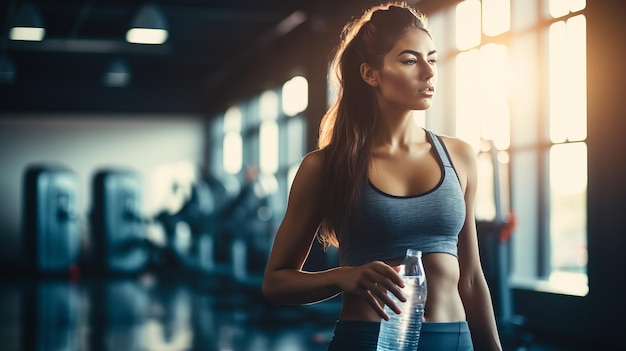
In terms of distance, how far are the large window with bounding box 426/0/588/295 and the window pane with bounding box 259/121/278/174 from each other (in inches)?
218

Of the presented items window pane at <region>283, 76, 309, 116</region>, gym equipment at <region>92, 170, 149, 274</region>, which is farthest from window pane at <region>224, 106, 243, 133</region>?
window pane at <region>283, 76, 309, 116</region>

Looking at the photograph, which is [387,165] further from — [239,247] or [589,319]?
[239,247]

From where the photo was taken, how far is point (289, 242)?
127 cm

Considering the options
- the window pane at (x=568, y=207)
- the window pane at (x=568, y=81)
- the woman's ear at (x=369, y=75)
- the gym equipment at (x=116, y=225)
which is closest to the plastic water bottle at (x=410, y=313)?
the woman's ear at (x=369, y=75)

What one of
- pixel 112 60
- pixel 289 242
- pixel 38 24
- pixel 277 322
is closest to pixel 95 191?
pixel 112 60

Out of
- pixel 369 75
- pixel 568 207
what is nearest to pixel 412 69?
pixel 369 75

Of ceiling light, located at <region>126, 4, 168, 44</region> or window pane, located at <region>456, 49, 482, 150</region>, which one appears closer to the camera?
window pane, located at <region>456, 49, 482, 150</region>

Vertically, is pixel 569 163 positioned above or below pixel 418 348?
above

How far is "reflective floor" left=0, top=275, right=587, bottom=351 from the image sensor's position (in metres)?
5.12

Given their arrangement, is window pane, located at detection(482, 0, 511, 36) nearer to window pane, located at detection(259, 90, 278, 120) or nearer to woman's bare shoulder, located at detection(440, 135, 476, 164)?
woman's bare shoulder, located at detection(440, 135, 476, 164)

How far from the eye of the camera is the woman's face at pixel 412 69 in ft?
4.09

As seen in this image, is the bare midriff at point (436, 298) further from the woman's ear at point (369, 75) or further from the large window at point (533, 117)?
the large window at point (533, 117)

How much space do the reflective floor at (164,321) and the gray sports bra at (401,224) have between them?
374 centimetres

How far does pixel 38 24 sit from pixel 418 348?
6.79 m
